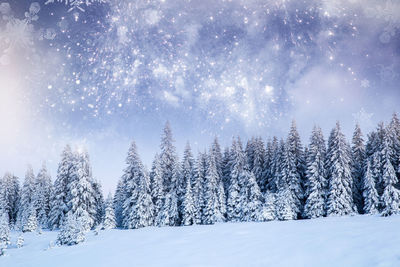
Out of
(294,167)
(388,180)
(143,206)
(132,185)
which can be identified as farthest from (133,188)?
(388,180)

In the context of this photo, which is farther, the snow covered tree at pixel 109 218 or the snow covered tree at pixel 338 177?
the snow covered tree at pixel 109 218

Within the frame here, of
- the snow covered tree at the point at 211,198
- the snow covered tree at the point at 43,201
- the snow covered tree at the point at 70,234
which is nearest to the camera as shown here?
the snow covered tree at the point at 70,234

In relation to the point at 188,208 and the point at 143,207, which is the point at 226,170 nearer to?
the point at 188,208

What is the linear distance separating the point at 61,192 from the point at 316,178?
127 feet

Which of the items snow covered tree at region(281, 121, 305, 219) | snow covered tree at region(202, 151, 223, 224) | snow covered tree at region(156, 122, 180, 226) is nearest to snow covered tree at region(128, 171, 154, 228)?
snow covered tree at region(156, 122, 180, 226)

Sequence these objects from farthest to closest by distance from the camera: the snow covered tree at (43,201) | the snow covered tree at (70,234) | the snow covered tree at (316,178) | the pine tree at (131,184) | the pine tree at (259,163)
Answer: the snow covered tree at (43,201) < the pine tree at (259,163) < the pine tree at (131,184) < the snow covered tree at (316,178) < the snow covered tree at (70,234)

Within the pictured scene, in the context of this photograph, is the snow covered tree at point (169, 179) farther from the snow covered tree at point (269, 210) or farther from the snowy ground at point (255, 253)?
the snowy ground at point (255, 253)

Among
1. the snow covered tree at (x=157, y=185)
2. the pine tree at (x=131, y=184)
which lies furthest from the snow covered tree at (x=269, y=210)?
the pine tree at (x=131, y=184)

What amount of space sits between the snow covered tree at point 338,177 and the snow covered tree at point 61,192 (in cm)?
3807

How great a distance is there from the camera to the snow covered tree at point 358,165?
32553mm

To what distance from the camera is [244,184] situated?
36.4 meters

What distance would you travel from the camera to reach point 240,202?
116 ft

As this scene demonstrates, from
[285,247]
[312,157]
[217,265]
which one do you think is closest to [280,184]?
[312,157]

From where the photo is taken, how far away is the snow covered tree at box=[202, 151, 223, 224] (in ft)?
112
